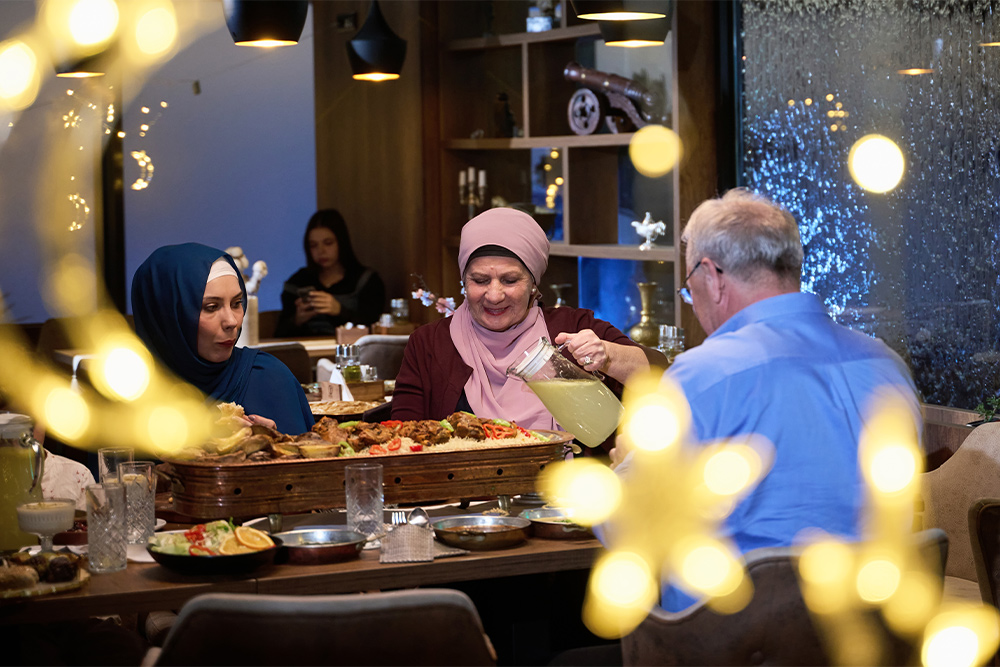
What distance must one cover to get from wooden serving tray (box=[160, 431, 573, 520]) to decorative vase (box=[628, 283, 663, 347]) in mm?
2856

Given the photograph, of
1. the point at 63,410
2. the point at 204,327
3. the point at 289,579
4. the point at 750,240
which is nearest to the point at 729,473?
the point at 750,240

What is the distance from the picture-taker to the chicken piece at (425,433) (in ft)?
6.79

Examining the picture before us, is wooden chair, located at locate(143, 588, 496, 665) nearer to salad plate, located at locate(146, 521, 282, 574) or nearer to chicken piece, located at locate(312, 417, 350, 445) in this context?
salad plate, located at locate(146, 521, 282, 574)

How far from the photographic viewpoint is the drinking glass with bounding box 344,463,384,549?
6.18 ft

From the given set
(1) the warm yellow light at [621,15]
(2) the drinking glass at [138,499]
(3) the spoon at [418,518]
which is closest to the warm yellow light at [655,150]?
(1) the warm yellow light at [621,15]

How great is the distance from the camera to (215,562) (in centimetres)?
167

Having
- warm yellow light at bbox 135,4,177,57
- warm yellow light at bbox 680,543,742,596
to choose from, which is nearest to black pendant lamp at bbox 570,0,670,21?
warm yellow light at bbox 680,543,742,596

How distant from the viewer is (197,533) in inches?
69.7

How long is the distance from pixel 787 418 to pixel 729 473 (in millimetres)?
112

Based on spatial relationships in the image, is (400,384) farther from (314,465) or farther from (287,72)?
(287,72)

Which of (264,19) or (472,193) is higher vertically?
(264,19)

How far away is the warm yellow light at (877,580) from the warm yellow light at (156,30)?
19.9 feet

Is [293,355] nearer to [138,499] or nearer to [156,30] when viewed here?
[138,499]

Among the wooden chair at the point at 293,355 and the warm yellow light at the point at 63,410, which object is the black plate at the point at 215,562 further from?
the wooden chair at the point at 293,355
